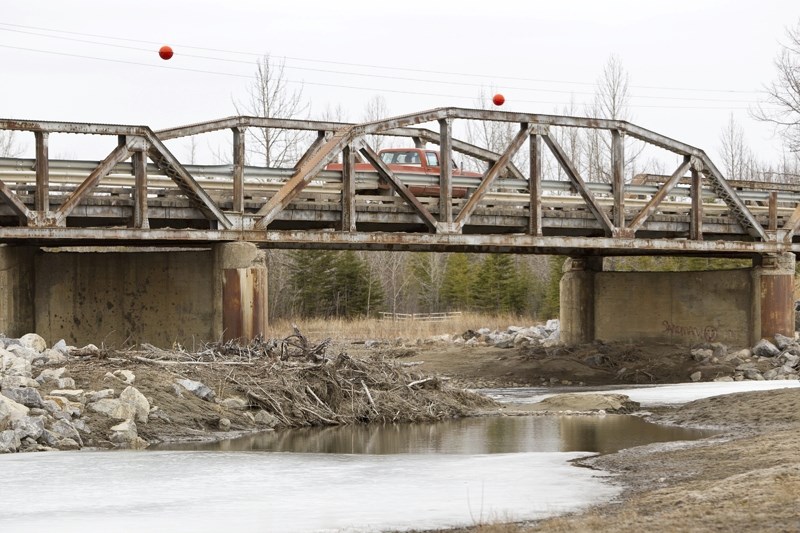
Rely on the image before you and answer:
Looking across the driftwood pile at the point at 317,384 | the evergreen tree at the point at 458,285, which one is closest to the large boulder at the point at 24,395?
the driftwood pile at the point at 317,384

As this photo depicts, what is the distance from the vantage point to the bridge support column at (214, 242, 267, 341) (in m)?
21.6

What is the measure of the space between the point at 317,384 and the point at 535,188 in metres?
8.41

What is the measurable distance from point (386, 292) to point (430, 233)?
4442cm

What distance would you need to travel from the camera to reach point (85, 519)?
32.6ft

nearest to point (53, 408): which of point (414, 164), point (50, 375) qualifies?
point (50, 375)

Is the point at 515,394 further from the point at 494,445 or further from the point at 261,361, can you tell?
the point at 494,445

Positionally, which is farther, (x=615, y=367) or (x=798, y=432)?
(x=615, y=367)

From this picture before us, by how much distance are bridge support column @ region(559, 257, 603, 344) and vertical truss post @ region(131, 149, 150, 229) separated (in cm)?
1481

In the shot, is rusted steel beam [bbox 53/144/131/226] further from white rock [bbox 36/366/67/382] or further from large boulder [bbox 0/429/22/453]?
large boulder [bbox 0/429/22/453]

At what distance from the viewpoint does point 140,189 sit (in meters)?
21.1

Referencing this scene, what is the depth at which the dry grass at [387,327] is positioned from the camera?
44.5 meters

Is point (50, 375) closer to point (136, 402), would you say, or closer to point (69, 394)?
point (69, 394)

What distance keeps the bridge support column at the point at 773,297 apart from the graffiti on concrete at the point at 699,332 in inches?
32.2

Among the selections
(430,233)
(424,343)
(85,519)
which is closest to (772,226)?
(430,233)
